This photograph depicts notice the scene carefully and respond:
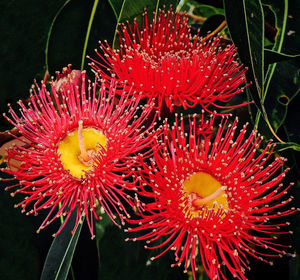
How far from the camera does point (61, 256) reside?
2.31 ft

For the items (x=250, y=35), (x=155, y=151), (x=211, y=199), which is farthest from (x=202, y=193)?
(x=250, y=35)

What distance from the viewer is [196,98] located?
0.74m

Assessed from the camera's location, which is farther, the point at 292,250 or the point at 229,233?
the point at 292,250

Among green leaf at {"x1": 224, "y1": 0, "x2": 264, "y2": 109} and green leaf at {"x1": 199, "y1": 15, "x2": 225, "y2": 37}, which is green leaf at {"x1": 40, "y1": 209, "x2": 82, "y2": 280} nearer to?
green leaf at {"x1": 224, "y1": 0, "x2": 264, "y2": 109}

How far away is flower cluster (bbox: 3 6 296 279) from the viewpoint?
0.68 m

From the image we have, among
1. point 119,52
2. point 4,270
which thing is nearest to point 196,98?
point 119,52

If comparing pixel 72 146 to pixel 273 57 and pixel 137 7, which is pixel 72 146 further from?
pixel 273 57

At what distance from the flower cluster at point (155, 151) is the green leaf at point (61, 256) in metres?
0.04

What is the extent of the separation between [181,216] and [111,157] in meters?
0.16

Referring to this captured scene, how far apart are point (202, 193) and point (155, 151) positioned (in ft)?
0.79

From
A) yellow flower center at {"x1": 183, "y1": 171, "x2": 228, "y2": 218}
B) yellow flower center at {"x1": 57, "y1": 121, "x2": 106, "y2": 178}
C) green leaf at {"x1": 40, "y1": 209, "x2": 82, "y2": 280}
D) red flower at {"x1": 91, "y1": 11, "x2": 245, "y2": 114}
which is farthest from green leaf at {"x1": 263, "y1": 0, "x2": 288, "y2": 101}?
green leaf at {"x1": 40, "y1": 209, "x2": 82, "y2": 280}

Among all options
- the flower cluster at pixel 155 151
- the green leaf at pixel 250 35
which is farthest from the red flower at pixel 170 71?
the green leaf at pixel 250 35

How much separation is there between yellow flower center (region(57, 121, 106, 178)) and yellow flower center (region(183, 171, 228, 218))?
19 centimetres

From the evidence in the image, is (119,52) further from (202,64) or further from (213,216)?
(213,216)
